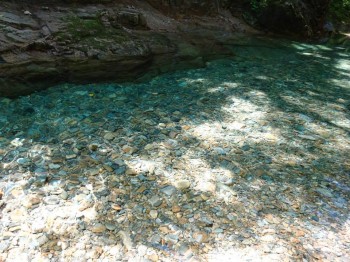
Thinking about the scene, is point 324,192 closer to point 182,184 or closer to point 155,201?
point 182,184

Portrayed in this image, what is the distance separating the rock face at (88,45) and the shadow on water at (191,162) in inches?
38.5

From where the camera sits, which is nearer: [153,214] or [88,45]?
[153,214]

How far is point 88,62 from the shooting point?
356 inches

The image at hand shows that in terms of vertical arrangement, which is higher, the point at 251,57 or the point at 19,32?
the point at 19,32

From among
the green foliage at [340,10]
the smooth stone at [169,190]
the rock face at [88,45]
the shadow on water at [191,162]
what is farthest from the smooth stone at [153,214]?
the green foliage at [340,10]

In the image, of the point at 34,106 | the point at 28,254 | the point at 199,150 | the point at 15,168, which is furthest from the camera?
the point at 34,106

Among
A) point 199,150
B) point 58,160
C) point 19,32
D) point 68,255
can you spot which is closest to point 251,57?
point 199,150

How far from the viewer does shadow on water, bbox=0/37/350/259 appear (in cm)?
381

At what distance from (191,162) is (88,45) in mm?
6090

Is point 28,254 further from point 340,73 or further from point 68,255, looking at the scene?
point 340,73

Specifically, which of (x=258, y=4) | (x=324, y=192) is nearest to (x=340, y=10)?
(x=258, y=4)

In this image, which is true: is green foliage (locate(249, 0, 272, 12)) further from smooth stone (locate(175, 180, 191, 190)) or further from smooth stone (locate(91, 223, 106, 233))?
smooth stone (locate(91, 223, 106, 233))

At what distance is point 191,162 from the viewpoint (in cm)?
506

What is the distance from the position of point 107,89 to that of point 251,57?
17.8 ft
